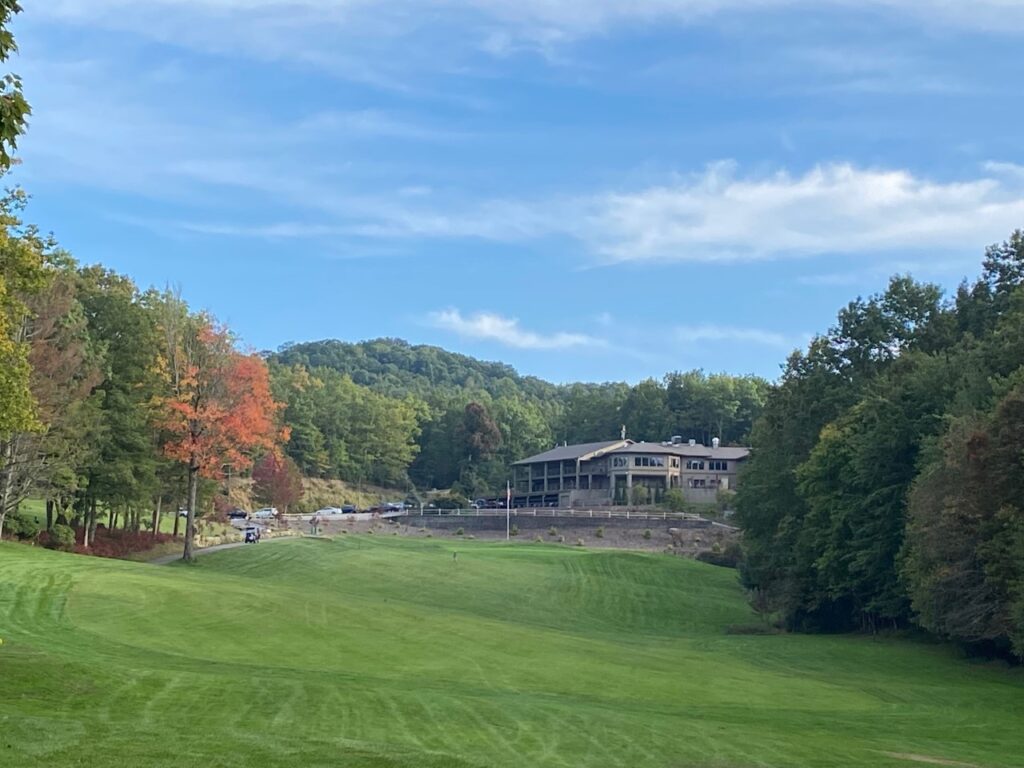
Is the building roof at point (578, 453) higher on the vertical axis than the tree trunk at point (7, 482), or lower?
higher

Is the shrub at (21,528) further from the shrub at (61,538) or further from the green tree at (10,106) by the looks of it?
the green tree at (10,106)

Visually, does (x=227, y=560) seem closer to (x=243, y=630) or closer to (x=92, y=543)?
(x=92, y=543)

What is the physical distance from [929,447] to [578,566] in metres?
28.0

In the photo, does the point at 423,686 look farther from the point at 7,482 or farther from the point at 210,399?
the point at 210,399

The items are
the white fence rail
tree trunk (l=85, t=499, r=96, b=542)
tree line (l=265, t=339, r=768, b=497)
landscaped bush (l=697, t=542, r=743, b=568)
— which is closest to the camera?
tree trunk (l=85, t=499, r=96, b=542)

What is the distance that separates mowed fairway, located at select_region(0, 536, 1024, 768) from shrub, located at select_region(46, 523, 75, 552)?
8.46 meters

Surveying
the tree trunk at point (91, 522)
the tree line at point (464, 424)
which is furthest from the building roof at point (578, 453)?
the tree trunk at point (91, 522)

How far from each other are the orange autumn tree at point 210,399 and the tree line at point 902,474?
1071 inches

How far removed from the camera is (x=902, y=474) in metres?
45.5

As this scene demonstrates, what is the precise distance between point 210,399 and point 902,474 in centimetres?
3269

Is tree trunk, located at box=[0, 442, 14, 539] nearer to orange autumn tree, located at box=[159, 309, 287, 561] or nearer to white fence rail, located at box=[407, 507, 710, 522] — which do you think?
orange autumn tree, located at box=[159, 309, 287, 561]

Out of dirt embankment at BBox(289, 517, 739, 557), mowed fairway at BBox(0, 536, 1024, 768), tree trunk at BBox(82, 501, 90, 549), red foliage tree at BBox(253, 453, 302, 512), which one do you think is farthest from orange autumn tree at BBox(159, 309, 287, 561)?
red foliage tree at BBox(253, 453, 302, 512)

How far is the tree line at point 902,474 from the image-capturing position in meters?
32.8

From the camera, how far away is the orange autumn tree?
1954 inches
